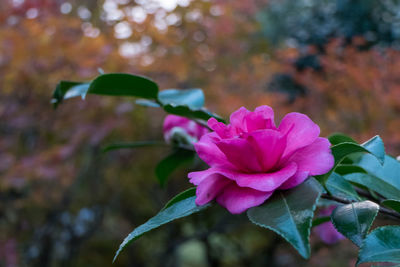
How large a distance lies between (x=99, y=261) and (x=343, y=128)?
8.88ft

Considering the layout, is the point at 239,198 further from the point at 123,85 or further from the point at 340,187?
the point at 123,85

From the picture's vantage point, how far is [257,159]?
1.23 feet

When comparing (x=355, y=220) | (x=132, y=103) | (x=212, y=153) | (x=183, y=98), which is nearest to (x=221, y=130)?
(x=212, y=153)

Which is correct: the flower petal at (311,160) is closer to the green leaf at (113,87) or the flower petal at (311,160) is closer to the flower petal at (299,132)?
the flower petal at (299,132)

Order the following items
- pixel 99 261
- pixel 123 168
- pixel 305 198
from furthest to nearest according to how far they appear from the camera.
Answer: pixel 99 261
pixel 123 168
pixel 305 198

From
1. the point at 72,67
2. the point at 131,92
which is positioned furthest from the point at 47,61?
the point at 131,92

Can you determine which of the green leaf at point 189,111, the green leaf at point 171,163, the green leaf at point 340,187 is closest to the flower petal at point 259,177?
the green leaf at point 340,187

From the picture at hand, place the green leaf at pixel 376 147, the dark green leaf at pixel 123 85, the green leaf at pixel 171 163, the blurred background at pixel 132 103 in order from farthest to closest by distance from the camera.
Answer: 1. the blurred background at pixel 132 103
2. the green leaf at pixel 171 163
3. the dark green leaf at pixel 123 85
4. the green leaf at pixel 376 147

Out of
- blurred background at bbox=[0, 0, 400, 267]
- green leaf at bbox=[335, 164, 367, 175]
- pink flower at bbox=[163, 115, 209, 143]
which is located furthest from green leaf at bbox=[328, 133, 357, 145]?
blurred background at bbox=[0, 0, 400, 267]

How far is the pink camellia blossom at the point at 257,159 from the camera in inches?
13.9

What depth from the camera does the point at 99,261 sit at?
13.1 feet

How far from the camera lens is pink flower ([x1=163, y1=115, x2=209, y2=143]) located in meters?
0.71

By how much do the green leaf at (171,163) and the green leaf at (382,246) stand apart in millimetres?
405

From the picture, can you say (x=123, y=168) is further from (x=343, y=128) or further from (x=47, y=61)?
(x=343, y=128)
